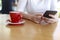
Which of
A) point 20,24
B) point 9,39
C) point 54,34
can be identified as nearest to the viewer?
point 9,39

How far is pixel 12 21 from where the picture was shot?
1.38 meters

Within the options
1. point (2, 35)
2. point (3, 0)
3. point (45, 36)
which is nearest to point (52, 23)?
point (45, 36)

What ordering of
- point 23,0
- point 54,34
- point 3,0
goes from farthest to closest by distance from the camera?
point 3,0, point 23,0, point 54,34

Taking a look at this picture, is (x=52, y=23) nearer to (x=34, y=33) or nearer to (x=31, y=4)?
(x=34, y=33)

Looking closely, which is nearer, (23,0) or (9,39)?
(9,39)

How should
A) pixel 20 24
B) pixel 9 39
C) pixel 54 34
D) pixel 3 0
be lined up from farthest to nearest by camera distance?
pixel 3 0, pixel 20 24, pixel 54 34, pixel 9 39

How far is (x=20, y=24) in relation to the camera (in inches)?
53.9

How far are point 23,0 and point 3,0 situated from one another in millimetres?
2620

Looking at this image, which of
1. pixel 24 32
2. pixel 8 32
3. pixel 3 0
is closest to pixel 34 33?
pixel 24 32

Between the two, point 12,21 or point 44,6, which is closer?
point 12,21

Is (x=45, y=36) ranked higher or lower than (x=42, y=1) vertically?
lower

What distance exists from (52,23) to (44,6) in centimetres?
57

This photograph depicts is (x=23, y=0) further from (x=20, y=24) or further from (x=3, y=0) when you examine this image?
(x=3, y=0)

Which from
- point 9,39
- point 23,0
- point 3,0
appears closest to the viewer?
point 9,39
